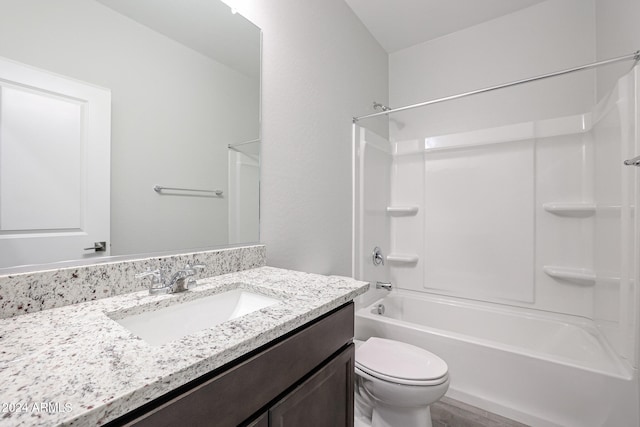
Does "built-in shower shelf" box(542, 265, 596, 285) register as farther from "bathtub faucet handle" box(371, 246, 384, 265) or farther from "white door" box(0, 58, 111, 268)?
"white door" box(0, 58, 111, 268)

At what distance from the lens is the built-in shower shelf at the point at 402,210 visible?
7.84ft

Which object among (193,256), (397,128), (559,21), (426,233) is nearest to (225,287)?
(193,256)

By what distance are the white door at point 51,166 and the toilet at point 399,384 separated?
3.92 ft

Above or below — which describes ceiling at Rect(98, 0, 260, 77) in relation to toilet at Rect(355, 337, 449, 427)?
above

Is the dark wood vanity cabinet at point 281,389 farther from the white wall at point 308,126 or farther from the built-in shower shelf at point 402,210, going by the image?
the built-in shower shelf at point 402,210

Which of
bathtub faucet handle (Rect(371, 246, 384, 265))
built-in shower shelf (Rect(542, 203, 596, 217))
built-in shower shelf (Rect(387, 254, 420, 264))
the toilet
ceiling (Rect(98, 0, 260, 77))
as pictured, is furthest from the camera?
built-in shower shelf (Rect(387, 254, 420, 264))

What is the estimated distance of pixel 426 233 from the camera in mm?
2373

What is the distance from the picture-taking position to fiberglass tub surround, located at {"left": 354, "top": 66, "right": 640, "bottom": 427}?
1.32m

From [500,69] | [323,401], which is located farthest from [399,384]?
[500,69]

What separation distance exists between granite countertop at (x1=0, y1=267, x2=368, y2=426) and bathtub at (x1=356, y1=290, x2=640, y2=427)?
1188 millimetres

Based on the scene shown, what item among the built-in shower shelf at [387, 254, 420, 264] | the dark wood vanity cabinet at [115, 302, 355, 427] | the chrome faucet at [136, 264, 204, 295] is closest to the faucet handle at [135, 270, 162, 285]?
the chrome faucet at [136, 264, 204, 295]

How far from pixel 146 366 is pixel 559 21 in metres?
2.96

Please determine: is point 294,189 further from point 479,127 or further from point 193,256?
point 479,127

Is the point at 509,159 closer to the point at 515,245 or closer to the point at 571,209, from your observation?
the point at 571,209
